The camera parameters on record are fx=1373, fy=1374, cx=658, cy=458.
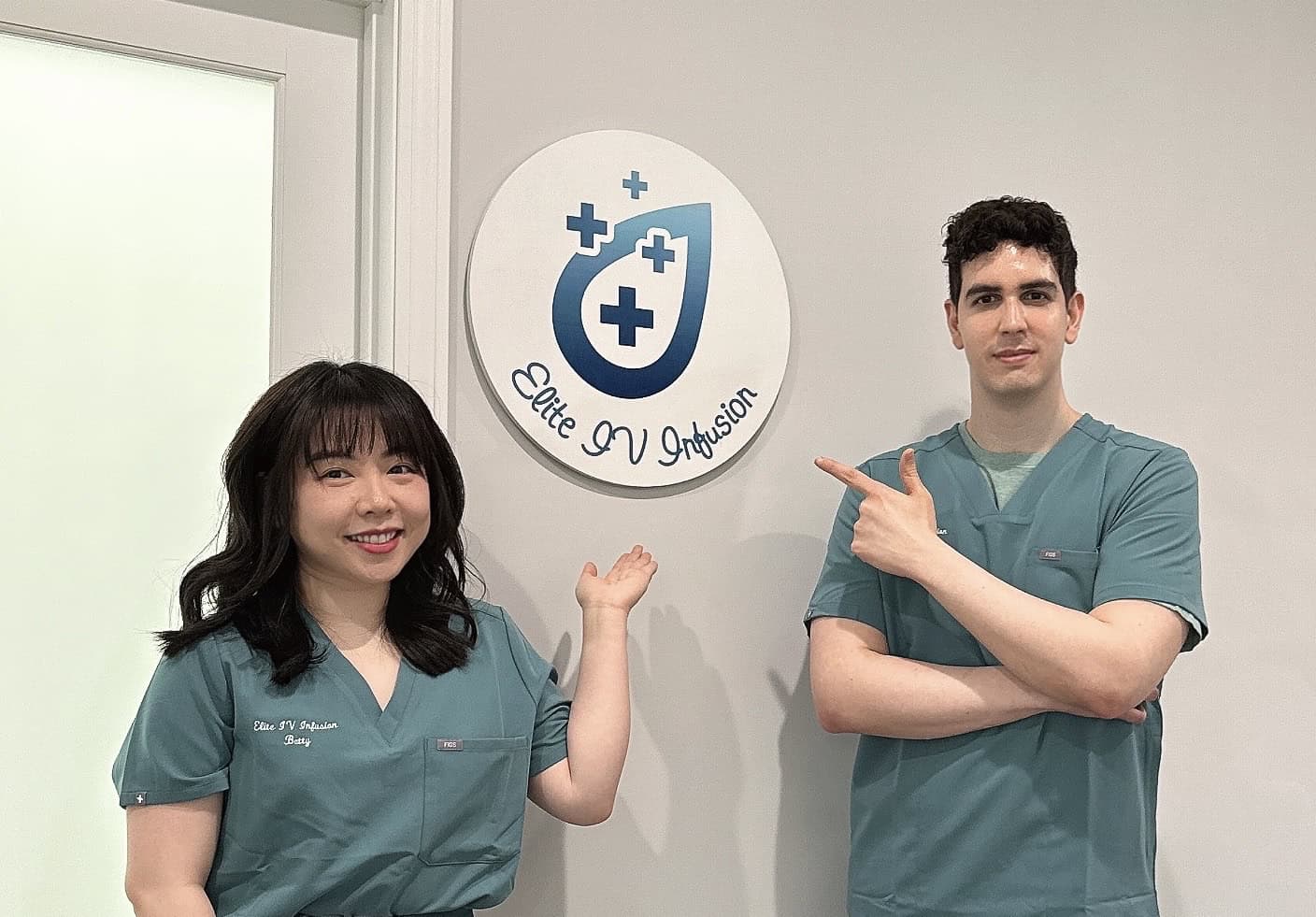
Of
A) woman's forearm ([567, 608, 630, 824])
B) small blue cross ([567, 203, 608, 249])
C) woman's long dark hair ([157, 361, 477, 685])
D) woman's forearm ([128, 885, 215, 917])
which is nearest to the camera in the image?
woman's forearm ([128, 885, 215, 917])

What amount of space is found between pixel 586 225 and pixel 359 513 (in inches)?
23.9

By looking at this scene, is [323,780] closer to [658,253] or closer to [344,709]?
[344,709]

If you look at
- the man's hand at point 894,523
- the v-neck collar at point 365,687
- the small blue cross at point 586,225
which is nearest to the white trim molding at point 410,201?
the small blue cross at point 586,225

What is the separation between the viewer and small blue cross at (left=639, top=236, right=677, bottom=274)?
6.00 feet

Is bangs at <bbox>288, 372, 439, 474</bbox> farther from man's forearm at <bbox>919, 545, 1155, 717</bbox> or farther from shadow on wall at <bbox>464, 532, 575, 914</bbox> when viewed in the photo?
man's forearm at <bbox>919, 545, 1155, 717</bbox>

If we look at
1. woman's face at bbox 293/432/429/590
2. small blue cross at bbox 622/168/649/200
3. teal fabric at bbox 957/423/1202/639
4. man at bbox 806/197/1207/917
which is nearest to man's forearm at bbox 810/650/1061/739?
man at bbox 806/197/1207/917

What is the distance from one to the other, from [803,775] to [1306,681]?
0.91 metres

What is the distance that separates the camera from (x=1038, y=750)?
1.59 metres

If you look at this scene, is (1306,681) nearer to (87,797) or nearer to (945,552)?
(945,552)

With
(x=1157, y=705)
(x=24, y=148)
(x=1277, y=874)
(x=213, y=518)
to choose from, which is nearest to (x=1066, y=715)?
(x=1157, y=705)

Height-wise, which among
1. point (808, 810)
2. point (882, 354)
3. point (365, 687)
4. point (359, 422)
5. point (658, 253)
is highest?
point (658, 253)

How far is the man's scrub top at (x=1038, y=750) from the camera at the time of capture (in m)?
1.57

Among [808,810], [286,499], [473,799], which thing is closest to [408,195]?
[286,499]

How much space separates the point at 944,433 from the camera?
1.77 meters
